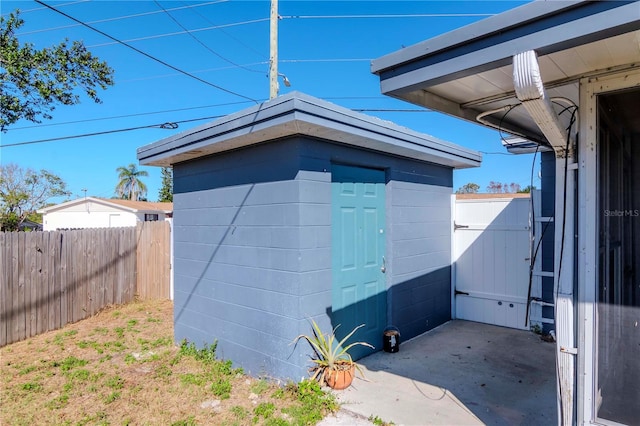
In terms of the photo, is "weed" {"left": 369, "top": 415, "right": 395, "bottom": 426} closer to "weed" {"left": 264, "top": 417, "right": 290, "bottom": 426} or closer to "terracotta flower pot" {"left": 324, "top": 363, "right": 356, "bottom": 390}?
"terracotta flower pot" {"left": 324, "top": 363, "right": 356, "bottom": 390}

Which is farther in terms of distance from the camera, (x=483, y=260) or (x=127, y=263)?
(x=127, y=263)

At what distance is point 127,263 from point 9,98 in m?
5.81

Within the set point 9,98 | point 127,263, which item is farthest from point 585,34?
point 9,98

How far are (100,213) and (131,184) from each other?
10177 mm

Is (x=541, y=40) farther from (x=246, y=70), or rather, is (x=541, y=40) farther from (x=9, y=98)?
(x=9, y=98)

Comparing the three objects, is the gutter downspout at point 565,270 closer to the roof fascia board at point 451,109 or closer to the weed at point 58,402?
the roof fascia board at point 451,109

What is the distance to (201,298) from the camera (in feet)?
14.7

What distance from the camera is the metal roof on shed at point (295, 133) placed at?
10.0 feet

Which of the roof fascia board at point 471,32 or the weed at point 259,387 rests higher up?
the roof fascia board at point 471,32

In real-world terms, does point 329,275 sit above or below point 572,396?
above

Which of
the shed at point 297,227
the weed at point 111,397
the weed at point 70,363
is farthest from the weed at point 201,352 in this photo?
the weed at point 70,363

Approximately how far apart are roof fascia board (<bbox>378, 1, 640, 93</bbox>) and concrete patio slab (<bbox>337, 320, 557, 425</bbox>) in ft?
8.14

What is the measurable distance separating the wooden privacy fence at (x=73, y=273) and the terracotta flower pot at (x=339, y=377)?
4.71 metres

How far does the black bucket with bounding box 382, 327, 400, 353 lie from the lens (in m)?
4.26
